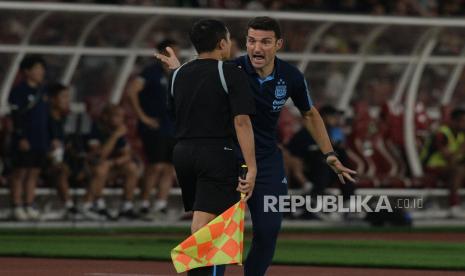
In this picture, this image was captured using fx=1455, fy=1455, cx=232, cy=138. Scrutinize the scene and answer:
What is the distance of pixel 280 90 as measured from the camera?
9.75 m

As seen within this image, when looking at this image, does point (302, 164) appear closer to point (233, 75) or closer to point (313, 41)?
point (313, 41)

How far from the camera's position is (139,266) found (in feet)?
45.1

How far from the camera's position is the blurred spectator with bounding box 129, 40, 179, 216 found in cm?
2013

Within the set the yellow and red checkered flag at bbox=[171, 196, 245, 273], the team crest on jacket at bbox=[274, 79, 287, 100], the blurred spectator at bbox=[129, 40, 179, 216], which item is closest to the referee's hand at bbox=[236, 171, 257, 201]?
the yellow and red checkered flag at bbox=[171, 196, 245, 273]

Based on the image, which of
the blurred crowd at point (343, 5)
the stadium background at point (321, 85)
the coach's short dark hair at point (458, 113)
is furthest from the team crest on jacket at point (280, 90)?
the coach's short dark hair at point (458, 113)

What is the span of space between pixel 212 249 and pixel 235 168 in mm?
543

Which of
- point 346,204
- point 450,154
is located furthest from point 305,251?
point 450,154

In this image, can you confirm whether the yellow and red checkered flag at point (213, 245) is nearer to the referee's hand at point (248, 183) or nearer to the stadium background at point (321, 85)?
the referee's hand at point (248, 183)

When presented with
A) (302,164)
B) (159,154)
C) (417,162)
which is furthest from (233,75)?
(417,162)

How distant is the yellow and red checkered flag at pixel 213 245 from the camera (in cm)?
895

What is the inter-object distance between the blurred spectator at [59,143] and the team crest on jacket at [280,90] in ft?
34.9

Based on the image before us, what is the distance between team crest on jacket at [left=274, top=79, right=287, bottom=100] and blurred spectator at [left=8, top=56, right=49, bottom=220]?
1013 centimetres

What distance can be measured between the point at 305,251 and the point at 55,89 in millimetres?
5252

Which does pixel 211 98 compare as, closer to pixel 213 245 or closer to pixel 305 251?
pixel 213 245
